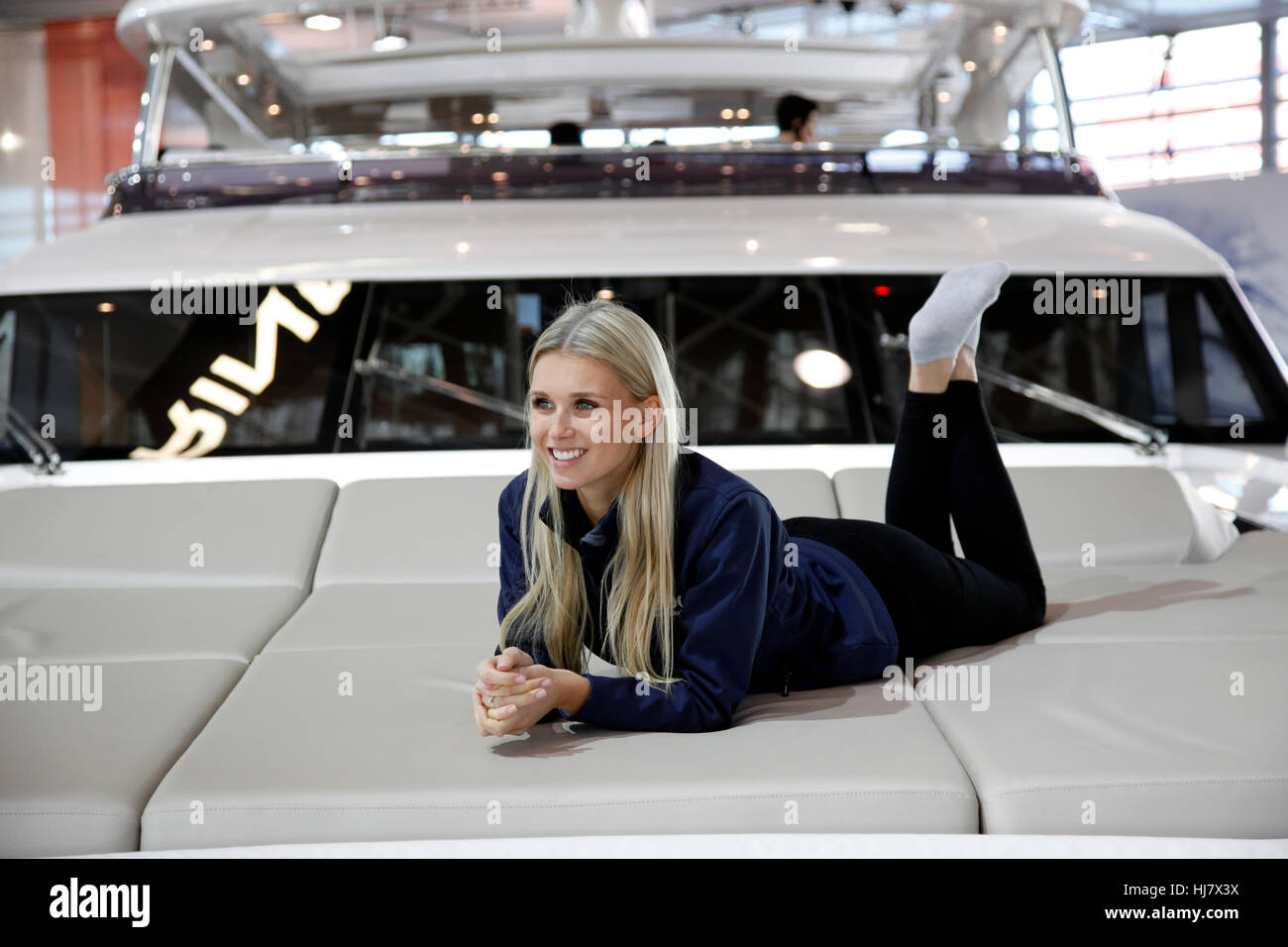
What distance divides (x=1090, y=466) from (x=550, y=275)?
147 centimetres

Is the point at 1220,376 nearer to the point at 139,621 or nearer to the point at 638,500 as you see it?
the point at 638,500

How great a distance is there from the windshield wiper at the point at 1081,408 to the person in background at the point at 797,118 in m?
1.03

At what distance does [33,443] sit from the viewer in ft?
9.87

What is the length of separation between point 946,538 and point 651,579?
95 cm

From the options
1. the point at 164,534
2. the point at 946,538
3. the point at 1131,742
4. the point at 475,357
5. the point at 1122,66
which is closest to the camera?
the point at 1131,742

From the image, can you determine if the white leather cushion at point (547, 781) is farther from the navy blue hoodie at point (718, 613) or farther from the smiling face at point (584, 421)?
the smiling face at point (584, 421)

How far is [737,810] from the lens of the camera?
1423 millimetres

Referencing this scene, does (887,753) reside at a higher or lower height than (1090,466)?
lower

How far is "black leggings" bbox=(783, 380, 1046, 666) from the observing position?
2.03 meters

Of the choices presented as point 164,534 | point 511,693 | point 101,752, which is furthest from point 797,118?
point 101,752

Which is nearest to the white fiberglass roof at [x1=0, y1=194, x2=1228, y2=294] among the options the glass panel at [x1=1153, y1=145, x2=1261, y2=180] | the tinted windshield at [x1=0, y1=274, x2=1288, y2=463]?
the tinted windshield at [x1=0, y1=274, x2=1288, y2=463]

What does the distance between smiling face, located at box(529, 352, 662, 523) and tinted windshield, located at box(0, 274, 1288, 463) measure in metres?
1.47
